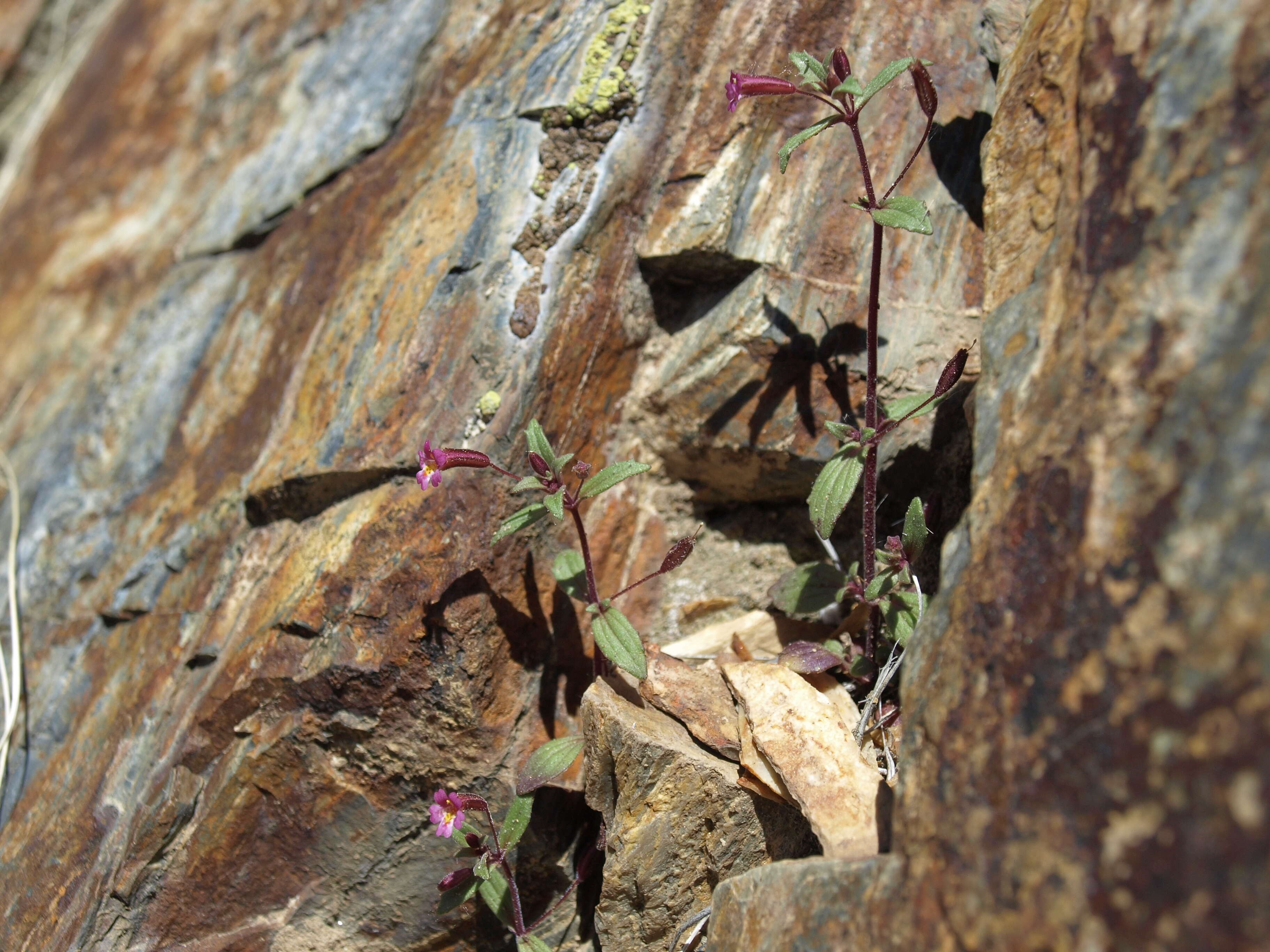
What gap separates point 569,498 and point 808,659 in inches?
32.2

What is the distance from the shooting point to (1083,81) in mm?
2119

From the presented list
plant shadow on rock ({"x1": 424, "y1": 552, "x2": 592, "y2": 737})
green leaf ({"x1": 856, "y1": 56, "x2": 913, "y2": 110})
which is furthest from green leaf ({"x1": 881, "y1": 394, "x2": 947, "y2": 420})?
plant shadow on rock ({"x1": 424, "y1": 552, "x2": 592, "y2": 737})

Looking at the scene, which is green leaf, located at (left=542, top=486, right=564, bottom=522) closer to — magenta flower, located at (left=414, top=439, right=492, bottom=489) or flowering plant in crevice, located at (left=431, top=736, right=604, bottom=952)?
magenta flower, located at (left=414, top=439, right=492, bottom=489)

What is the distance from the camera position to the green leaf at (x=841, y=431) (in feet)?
8.49

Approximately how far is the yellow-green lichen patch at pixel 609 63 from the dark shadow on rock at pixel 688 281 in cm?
56

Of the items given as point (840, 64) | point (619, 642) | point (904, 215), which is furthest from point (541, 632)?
point (840, 64)

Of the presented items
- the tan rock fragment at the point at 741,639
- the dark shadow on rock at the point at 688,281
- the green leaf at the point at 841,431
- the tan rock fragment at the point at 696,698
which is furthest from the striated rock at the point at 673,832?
the dark shadow on rock at the point at 688,281

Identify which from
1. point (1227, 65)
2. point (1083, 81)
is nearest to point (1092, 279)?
point (1227, 65)

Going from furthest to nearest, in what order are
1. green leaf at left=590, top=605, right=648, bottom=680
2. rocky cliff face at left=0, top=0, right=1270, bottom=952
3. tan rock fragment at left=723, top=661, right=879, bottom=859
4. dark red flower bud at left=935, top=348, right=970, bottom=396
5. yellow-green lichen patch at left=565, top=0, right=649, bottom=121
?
yellow-green lichen patch at left=565, top=0, right=649, bottom=121 < green leaf at left=590, top=605, right=648, bottom=680 < dark red flower bud at left=935, top=348, right=970, bottom=396 < tan rock fragment at left=723, top=661, right=879, bottom=859 < rocky cliff face at left=0, top=0, right=1270, bottom=952

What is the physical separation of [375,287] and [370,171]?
0.82m

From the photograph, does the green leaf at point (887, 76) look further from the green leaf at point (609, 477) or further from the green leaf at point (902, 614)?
the green leaf at point (902, 614)

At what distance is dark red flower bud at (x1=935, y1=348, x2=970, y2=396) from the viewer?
2.48 meters

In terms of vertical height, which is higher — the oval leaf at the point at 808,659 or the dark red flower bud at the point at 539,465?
the dark red flower bud at the point at 539,465

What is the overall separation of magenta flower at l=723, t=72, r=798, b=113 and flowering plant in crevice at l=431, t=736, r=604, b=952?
1.84 metres
